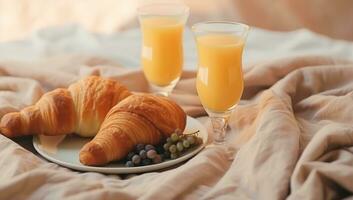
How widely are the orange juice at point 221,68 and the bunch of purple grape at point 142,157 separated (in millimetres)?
145

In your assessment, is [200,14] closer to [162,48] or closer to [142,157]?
[162,48]

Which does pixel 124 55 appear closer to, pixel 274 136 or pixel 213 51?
pixel 213 51

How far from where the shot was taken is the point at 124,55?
5.38 feet

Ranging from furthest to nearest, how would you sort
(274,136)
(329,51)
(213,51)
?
(329,51)
(213,51)
(274,136)

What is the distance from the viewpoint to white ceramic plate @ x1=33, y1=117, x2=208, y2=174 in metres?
0.99

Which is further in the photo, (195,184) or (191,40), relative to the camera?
(191,40)

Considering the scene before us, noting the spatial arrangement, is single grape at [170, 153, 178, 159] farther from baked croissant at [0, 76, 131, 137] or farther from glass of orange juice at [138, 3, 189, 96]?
glass of orange juice at [138, 3, 189, 96]

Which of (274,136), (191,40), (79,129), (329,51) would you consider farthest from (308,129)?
(191,40)

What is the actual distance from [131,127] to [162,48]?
28 centimetres

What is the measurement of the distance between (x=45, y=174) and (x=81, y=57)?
2.04ft

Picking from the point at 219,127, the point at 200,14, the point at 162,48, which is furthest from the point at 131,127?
the point at 200,14

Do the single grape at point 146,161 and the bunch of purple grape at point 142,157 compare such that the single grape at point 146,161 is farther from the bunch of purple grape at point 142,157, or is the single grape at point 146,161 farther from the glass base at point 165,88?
the glass base at point 165,88

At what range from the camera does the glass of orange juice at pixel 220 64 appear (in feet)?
3.55

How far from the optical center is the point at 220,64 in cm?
109
